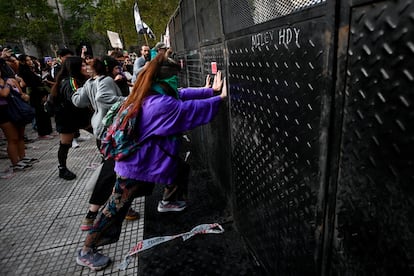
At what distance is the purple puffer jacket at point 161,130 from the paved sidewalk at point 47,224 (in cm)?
86

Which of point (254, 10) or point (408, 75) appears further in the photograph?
point (254, 10)

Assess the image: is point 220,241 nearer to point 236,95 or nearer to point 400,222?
point 236,95

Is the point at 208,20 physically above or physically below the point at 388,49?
above

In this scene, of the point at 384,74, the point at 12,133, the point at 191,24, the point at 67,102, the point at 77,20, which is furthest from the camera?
the point at 77,20

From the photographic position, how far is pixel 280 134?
63.3 inches

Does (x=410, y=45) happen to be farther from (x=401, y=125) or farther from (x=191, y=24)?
(x=191, y=24)

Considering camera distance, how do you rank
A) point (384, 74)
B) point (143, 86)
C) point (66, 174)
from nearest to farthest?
point (384, 74) → point (143, 86) → point (66, 174)

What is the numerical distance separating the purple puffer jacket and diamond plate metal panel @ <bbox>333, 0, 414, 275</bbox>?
1.28 m

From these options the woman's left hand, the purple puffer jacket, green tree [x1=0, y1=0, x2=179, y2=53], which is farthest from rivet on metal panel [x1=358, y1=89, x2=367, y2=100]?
green tree [x1=0, y1=0, x2=179, y2=53]

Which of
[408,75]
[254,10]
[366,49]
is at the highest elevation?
[254,10]

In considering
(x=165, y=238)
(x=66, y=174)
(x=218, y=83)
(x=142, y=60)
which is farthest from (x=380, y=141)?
(x=142, y=60)

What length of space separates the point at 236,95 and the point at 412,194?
1545 mm

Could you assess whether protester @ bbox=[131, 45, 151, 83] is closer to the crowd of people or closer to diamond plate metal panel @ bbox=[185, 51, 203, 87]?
diamond plate metal panel @ bbox=[185, 51, 203, 87]

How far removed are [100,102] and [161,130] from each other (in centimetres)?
132
